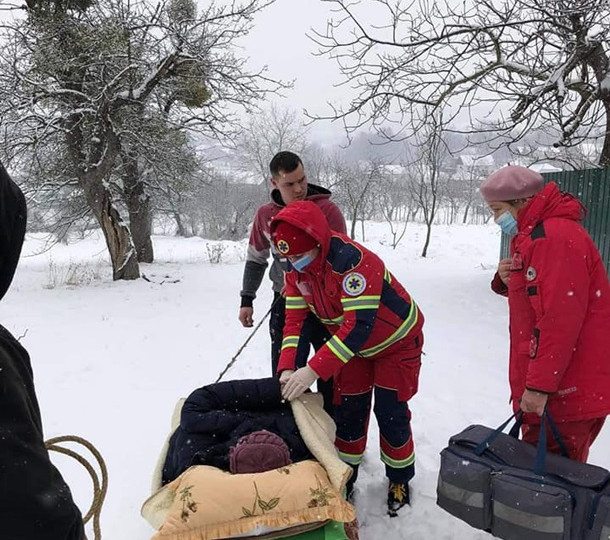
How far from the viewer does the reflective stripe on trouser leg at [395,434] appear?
2.25 meters

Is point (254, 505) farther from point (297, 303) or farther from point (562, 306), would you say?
point (562, 306)

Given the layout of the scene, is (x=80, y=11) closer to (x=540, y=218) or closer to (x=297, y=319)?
(x=297, y=319)

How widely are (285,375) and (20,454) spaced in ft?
4.71

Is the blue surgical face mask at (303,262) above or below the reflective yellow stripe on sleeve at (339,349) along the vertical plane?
above

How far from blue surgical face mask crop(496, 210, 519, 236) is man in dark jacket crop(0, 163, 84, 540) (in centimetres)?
173

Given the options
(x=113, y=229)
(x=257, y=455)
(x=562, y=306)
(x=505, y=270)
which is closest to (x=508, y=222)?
(x=505, y=270)

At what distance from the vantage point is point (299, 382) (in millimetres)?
1986

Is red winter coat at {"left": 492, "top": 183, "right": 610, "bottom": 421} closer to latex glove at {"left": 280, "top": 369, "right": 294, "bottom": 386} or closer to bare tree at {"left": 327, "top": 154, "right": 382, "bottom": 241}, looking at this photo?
latex glove at {"left": 280, "top": 369, "right": 294, "bottom": 386}

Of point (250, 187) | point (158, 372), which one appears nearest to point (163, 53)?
point (158, 372)

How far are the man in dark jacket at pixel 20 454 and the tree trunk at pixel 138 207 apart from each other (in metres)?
12.0

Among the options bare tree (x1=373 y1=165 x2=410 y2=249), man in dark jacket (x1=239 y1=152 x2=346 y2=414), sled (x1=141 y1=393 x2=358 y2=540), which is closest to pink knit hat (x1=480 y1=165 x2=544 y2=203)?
man in dark jacket (x1=239 y1=152 x2=346 y2=414)

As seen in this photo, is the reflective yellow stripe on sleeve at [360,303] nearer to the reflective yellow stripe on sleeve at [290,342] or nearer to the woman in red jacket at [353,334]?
the woman in red jacket at [353,334]

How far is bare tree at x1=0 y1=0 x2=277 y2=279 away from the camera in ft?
28.3

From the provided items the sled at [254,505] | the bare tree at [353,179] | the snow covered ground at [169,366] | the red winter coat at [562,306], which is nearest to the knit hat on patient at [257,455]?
the sled at [254,505]
